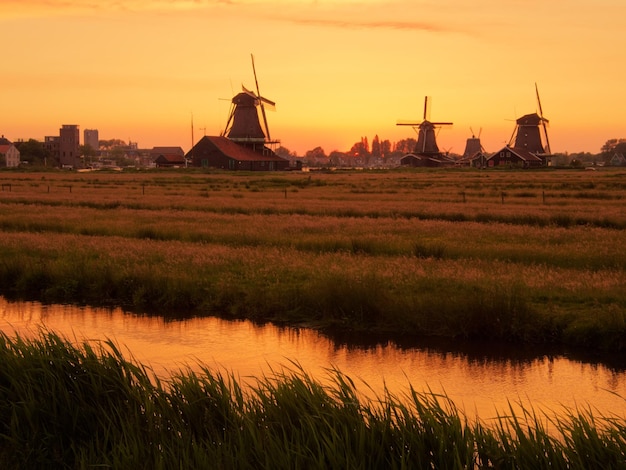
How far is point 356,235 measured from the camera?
25.9 metres

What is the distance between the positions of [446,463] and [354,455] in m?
0.85

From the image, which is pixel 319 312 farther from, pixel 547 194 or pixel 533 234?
pixel 547 194

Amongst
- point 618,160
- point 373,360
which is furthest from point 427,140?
point 373,360

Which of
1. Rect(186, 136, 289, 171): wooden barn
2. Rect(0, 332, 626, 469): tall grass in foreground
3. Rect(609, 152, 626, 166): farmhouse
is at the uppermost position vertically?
Rect(609, 152, 626, 166): farmhouse

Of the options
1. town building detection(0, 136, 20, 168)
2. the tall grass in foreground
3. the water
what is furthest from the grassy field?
town building detection(0, 136, 20, 168)

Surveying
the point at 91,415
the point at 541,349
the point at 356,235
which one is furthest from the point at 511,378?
the point at 356,235

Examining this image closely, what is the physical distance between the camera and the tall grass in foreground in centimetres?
679

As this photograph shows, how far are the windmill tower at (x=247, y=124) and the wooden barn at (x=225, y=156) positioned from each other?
4.16 ft

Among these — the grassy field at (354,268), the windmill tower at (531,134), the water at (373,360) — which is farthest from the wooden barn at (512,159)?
the water at (373,360)

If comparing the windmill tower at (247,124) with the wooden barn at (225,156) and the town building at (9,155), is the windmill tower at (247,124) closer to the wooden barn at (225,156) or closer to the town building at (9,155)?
the wooden barn at (225,156)

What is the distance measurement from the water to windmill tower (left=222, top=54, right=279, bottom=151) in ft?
306

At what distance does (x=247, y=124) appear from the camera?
109 metres

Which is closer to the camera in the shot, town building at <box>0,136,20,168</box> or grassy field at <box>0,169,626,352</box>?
grassy field at <box>0,169,626,352</box>

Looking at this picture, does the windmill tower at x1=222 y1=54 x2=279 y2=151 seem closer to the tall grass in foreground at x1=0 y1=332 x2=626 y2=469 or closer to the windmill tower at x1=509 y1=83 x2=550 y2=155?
the windmill tower at x1=509 y1=83 x2=550 y2=155
